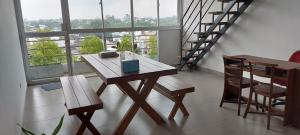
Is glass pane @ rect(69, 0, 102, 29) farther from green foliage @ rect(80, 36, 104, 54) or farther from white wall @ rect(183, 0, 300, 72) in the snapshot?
white wall @ rect(183, 0, 300, 72)

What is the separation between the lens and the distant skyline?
4.67m

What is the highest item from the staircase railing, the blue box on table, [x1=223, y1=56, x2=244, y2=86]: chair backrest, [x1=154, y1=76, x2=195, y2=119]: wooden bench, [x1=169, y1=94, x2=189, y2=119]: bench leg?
the staircase railing

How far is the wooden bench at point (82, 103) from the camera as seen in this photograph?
7.60 feet

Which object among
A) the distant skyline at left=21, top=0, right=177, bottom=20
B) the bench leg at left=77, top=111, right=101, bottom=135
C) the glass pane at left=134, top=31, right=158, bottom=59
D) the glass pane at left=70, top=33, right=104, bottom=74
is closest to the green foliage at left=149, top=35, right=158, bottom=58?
the glass pane at left=134, top=31, right=158, bottom=59

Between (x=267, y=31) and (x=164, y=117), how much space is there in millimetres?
2579

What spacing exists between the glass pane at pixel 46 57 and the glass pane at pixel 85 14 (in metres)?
0.54

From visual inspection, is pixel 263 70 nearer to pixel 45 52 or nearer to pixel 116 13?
pixel 116 13

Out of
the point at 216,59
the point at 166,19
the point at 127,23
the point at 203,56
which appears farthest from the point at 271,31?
the point at 127,23

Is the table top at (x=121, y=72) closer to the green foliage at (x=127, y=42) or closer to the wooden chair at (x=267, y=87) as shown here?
the wooden chair at (x=267, y=87)

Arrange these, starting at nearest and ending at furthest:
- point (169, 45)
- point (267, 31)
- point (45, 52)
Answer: point (267, 31) → point (45, 52) → point (169, 45)

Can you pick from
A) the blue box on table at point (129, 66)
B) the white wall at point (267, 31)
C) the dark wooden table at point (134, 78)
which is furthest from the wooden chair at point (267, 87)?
the blue box on table at point (129, 66)

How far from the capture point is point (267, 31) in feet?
13.3

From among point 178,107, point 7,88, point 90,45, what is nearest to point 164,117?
point 178,107

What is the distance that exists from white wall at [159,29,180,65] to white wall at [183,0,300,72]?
158cm
